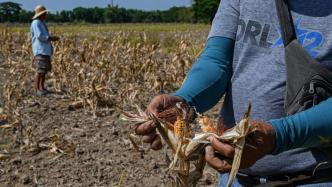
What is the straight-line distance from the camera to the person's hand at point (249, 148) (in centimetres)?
132

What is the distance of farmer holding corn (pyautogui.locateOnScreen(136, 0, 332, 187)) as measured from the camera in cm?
153

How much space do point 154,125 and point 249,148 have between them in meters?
0.31

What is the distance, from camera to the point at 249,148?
133 centimetres

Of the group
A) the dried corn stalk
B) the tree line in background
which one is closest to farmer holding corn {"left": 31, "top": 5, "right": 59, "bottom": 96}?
the dried corn stalk

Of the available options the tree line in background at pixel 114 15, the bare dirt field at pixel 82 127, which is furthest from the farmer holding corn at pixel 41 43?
the tree line in background at pixel 114 15

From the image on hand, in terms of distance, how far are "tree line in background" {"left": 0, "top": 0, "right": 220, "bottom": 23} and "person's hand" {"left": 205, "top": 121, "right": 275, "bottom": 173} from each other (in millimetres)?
47505

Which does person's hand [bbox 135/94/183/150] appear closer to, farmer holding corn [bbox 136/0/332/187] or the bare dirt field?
farmer holding corn [bbox 136/0/332/187]

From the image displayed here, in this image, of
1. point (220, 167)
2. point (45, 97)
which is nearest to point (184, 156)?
point (220, 167)

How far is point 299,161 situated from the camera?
162cm

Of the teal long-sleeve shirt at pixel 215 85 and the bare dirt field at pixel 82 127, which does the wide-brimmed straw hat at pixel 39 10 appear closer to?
the bare dirt field at pixel 82 127

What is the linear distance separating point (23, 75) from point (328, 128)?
8115 millimetres

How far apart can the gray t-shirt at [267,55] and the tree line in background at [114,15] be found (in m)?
47.1

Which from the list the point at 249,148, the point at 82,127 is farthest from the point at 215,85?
the point at 82,127

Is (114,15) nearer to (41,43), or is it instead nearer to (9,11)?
(9,11)
